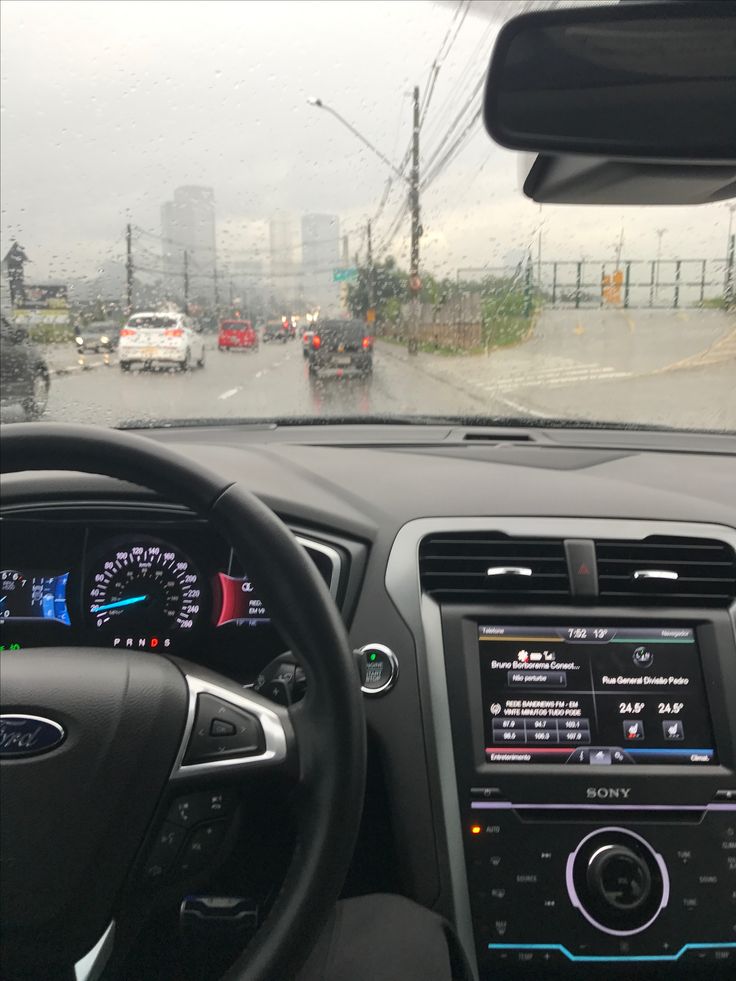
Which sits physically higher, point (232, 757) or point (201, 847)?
point (232, 757)

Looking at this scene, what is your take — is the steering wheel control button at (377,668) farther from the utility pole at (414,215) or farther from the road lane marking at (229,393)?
the road lane marking at (229,393)

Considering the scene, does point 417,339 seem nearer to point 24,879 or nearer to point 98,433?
point 98,433

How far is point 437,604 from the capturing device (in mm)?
3152

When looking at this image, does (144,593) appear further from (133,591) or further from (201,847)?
(201,847)

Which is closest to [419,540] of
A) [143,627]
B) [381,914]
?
[143,627]

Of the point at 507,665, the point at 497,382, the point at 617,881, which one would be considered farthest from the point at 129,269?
the point at 617,881

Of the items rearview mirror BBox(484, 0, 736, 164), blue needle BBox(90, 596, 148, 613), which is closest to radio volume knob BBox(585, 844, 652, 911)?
blue needle BBox(90, 596, 148, 613)

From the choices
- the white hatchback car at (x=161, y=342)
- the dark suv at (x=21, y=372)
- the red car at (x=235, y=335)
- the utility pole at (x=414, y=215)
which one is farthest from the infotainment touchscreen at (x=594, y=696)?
the red car at (x=235, y=335)

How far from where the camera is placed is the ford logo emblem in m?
2.02

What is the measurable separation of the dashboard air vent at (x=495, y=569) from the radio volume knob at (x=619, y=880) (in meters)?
0.73

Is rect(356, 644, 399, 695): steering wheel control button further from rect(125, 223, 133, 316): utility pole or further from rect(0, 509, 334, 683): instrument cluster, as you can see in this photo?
rect(125, 223, 133, 316): utility pole

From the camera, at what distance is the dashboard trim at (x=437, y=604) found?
2969 millimetres

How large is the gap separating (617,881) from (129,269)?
118 inches

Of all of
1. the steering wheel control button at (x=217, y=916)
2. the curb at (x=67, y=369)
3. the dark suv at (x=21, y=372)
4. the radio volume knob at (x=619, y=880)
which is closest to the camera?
the steering wheel control button at (x=217, y=916)
